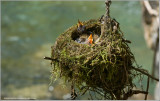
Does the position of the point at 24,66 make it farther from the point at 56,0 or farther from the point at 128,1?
the point at 128,1

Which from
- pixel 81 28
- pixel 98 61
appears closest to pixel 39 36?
pixel 81 28

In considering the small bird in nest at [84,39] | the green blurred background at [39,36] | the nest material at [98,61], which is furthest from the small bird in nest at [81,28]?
the green blurred background at [39,36]

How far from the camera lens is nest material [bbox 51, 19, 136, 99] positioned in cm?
225

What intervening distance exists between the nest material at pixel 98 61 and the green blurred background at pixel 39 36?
585 cm

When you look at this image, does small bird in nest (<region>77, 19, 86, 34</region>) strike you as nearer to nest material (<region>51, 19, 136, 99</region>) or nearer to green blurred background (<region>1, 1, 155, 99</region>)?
nest material (<region>51, 19, 136, 99</region>)

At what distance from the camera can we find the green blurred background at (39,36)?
895 cm

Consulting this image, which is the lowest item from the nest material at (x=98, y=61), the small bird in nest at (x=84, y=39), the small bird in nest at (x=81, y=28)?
the nest material at (x=98, y=61)

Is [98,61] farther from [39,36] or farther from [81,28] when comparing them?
[39,36]

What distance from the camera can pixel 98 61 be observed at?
2.23 metres

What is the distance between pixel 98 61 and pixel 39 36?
8.97 meters

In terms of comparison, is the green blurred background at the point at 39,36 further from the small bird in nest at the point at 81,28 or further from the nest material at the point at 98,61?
the nest material at the point at 98,61

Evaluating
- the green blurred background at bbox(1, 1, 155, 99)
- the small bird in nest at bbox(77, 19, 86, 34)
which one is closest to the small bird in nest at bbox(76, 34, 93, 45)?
the small bird in nest at bbox(77, 19, 86, 34)

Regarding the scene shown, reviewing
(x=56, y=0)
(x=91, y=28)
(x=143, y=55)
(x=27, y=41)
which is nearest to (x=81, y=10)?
(x=56, y=0)

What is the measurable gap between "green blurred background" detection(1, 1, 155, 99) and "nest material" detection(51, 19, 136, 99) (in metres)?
5.85
